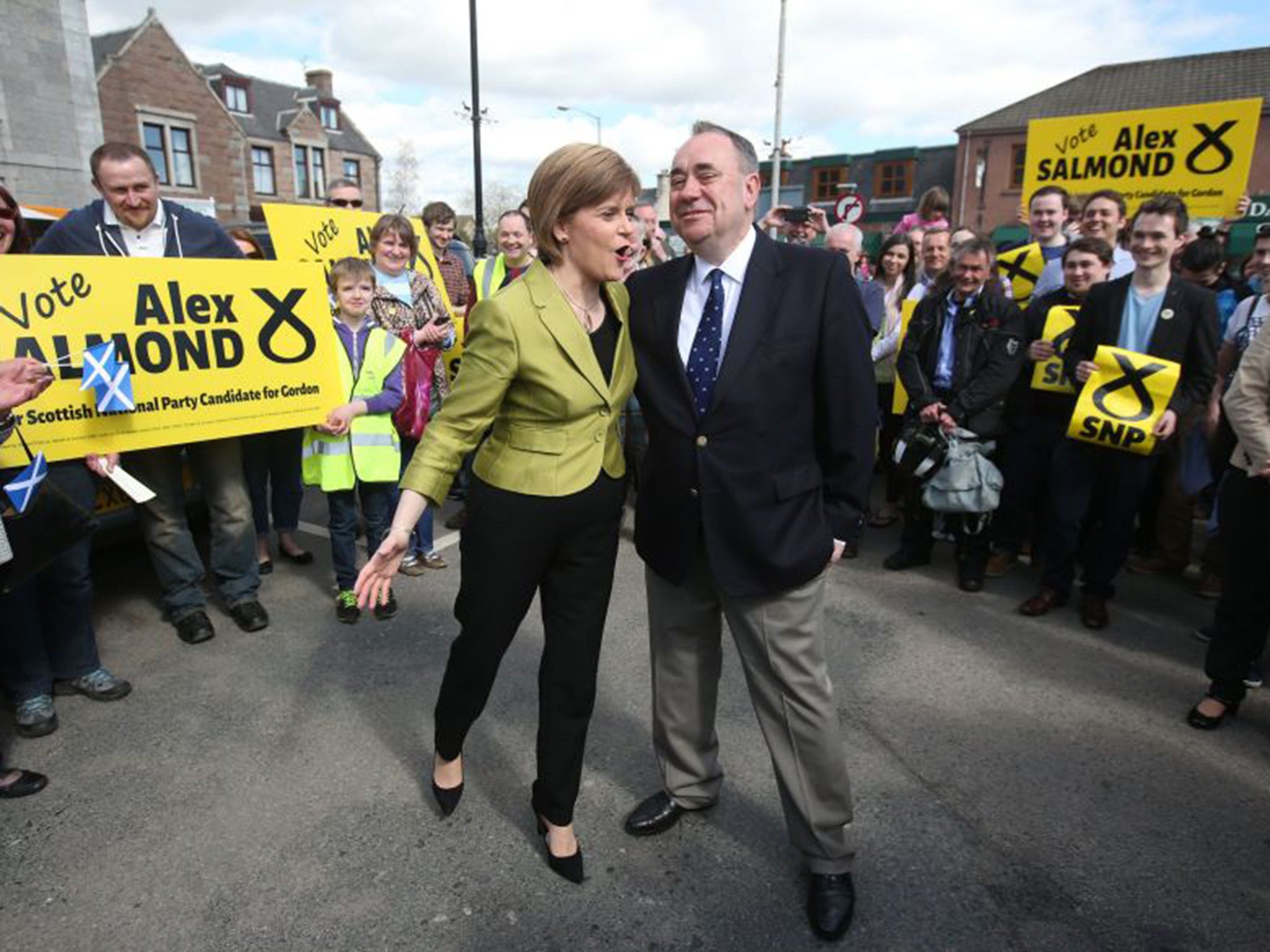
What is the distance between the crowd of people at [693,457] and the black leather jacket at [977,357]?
0.02m

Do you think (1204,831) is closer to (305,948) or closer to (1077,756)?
(1077,756)

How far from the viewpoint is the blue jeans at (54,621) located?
3254 millimetres

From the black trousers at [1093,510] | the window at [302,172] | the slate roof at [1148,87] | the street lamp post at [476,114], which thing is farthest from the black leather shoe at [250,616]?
the window at [302,172]

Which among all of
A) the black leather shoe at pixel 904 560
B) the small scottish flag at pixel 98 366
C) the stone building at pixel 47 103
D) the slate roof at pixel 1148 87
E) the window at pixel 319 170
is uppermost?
the slate roof at pixel 1148 87

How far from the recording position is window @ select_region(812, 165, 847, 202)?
134 ft

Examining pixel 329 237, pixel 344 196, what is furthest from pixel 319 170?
pixel 329 237

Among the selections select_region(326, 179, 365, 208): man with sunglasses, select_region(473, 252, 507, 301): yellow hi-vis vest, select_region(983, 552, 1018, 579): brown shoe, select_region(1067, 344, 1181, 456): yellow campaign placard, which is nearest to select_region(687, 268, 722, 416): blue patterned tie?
select_region(1067, 344, 1181, 456): yellow campaign placard

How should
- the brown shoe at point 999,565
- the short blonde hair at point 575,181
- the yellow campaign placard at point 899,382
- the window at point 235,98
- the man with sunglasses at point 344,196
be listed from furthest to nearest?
the window at point 235,98 → the man with sunglasses at point 344,196 → the yellow campaign placard at point 899,382 → the brown shoe at point 999,565 → the short blonde hair at point 575,181

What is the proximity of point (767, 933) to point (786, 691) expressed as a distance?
26.3 inches

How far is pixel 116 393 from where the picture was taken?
3.54 metres

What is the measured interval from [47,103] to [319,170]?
2887 centimetres

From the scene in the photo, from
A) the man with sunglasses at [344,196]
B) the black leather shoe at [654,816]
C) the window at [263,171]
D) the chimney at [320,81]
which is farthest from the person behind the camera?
the chimney at [320,81]

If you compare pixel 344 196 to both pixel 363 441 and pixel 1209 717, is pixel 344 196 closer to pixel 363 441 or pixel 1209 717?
pixel 363 441

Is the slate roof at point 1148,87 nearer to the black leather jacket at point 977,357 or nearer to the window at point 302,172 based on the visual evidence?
the window at point 302,172
